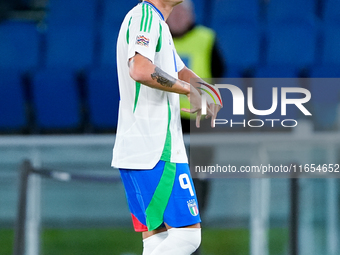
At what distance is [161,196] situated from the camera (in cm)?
191

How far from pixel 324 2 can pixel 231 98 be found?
2131mm

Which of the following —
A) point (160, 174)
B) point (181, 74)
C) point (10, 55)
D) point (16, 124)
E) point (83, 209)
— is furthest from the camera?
point (10, 55)

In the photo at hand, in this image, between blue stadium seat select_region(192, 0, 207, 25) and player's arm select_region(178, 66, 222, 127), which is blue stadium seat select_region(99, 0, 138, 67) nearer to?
blue stadium seat select_region(192, 0, 207, 25)

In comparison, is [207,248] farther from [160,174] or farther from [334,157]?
[160,174]

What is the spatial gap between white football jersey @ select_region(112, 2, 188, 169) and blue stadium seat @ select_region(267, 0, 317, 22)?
3715 mm

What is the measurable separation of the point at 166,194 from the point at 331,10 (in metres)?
4.15

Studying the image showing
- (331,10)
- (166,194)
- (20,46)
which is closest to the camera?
(166,194)

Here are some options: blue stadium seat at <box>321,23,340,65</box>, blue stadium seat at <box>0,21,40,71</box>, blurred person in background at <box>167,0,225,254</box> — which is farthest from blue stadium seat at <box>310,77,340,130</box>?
blue stadium seat at <box>0,21,40,71</box>

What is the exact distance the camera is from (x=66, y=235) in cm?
376

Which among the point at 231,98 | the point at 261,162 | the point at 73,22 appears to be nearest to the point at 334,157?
the point at 261,162

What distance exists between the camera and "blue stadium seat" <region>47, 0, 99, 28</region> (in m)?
5.52

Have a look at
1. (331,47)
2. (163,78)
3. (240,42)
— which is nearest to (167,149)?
(163,78)

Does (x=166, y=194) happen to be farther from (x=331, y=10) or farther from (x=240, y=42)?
→ (x=331, y=10)

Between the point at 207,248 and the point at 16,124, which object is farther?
the point at 16,124
